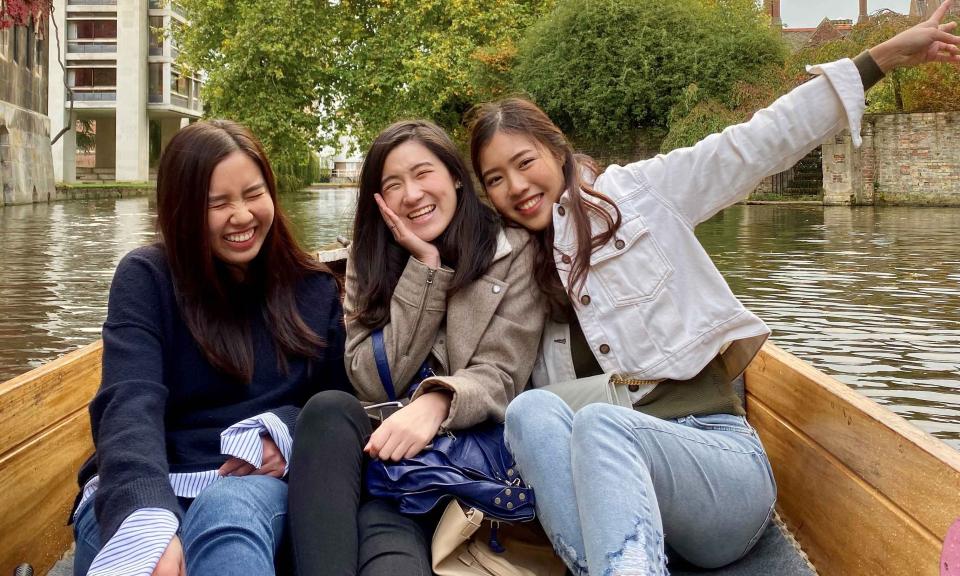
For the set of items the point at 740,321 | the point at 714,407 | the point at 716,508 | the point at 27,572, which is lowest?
the point at 27,572

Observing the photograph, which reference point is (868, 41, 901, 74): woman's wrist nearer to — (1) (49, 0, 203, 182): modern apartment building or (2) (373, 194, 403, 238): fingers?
(2) (373, 194, 403, 238): fingers

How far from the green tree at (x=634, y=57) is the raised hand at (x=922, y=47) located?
17.1 meters

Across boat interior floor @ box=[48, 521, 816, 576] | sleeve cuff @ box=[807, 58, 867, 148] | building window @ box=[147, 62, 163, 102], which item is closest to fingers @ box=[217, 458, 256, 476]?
boat interior floor @ box=[48, 521, 816, 576]

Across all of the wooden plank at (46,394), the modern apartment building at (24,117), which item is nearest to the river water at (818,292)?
the wooden plank at (46,394)

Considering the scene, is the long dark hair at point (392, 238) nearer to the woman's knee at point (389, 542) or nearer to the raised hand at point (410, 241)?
the raised hand at point (410, 241)

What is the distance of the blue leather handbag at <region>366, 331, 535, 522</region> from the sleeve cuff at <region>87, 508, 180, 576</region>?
0.43 metres

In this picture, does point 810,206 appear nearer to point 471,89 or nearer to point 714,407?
point 471,89

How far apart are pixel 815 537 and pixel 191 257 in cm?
137

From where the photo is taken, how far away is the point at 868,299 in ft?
22.1

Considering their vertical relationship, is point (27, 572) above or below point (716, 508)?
below

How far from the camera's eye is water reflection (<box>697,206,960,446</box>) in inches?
172

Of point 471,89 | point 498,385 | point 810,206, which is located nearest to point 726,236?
point 810,206

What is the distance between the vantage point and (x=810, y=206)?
18.8 metres

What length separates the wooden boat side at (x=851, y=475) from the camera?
1.44 m
